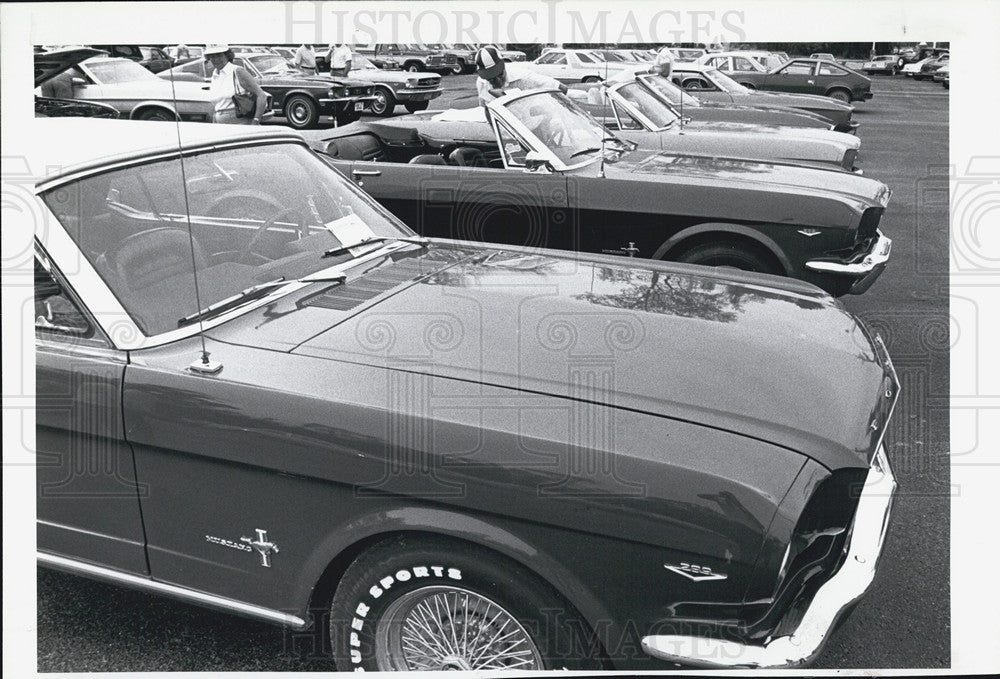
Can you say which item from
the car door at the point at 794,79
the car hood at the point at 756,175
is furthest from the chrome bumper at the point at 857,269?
the car door at the point at 794,79

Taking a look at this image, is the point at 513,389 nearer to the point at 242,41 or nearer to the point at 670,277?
the point at 670,277

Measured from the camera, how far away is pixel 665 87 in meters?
7.83

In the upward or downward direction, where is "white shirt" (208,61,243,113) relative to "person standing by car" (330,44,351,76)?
downward

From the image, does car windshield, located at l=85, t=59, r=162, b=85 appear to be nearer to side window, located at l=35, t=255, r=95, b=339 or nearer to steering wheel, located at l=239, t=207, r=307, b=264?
steering wheel, located at l=239, t=207, r=307, b=264

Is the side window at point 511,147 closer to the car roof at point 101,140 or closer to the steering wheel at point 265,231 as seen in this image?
the car roof at point 101,140

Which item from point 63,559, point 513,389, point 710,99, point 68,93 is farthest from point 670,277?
point 710,99

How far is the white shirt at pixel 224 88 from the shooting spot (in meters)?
5.29

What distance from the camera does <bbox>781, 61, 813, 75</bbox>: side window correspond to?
991cm

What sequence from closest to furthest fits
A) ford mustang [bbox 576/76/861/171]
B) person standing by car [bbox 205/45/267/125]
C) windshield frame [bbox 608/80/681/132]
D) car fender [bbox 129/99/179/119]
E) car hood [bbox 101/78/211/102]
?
car hood [bbox 101/78/211/102]
person standing by car [bbox 205/45/267/125]
ford mustang [bbox 576/76/861/171]
windshield frame [bbox 608/80/681/132]
car fender [bbox 129/99/179/119]

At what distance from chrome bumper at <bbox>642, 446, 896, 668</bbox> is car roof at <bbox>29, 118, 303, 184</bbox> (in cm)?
204

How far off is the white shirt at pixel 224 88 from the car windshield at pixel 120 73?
47 centimetres

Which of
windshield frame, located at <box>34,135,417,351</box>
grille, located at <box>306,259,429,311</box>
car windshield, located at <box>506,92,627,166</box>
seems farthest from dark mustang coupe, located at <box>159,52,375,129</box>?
grille, located at <box>306,259,429,311</box>

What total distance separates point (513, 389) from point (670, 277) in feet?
3.41

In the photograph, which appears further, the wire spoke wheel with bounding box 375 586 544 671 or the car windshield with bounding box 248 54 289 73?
A: the car windshield with bounding box 248 54 289 73
